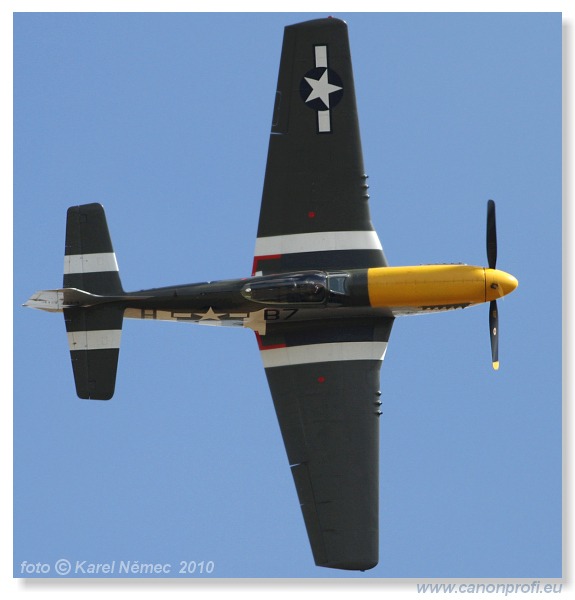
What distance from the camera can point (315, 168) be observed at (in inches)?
976

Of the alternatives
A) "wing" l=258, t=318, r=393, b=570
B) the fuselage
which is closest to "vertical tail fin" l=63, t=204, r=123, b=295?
the fuselage

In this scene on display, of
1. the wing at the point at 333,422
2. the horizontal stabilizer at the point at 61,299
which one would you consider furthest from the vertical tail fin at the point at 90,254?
the wing at the point at 333,422

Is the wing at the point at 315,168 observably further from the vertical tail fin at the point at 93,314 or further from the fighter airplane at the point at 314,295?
the vertical tail fin at the point at 93,314

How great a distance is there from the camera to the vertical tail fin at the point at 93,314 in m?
24.6

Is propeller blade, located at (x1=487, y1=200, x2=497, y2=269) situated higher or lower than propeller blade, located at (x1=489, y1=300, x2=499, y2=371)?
higher

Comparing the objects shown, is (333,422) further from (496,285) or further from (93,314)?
(93,314)

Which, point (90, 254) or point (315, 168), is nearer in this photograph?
point (315, 168)

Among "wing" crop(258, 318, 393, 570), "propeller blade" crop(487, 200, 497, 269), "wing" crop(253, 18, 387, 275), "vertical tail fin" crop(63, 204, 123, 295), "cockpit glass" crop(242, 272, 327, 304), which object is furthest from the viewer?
"vertical tail fin" crop(63, 204, 123, 295)

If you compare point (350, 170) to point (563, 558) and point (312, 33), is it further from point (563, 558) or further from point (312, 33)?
point (563, 558)

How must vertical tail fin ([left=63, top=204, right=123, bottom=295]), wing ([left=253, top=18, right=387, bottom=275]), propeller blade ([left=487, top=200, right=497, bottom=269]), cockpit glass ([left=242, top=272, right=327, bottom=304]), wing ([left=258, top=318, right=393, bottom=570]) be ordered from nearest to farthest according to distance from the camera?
1. wing ([left=258, top=318, right=393, bottom=570])
2. propeller blade ([left=487, top=200, right=497, bottom=269])
3. cockpit glass ([left=242, top=272, right=327, bottom=304])
4. wing ([left=253, top=18, right=387, bottom=275])
5. vertical tail fin ([left=63, top=204, right=123, bottom=295])

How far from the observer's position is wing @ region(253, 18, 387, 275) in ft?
80.6

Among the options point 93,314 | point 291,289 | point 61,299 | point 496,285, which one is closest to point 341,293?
point 291,289

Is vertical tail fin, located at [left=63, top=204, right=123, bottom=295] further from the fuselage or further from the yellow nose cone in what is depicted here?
the yellow nose cone

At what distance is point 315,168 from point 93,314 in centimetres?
534
